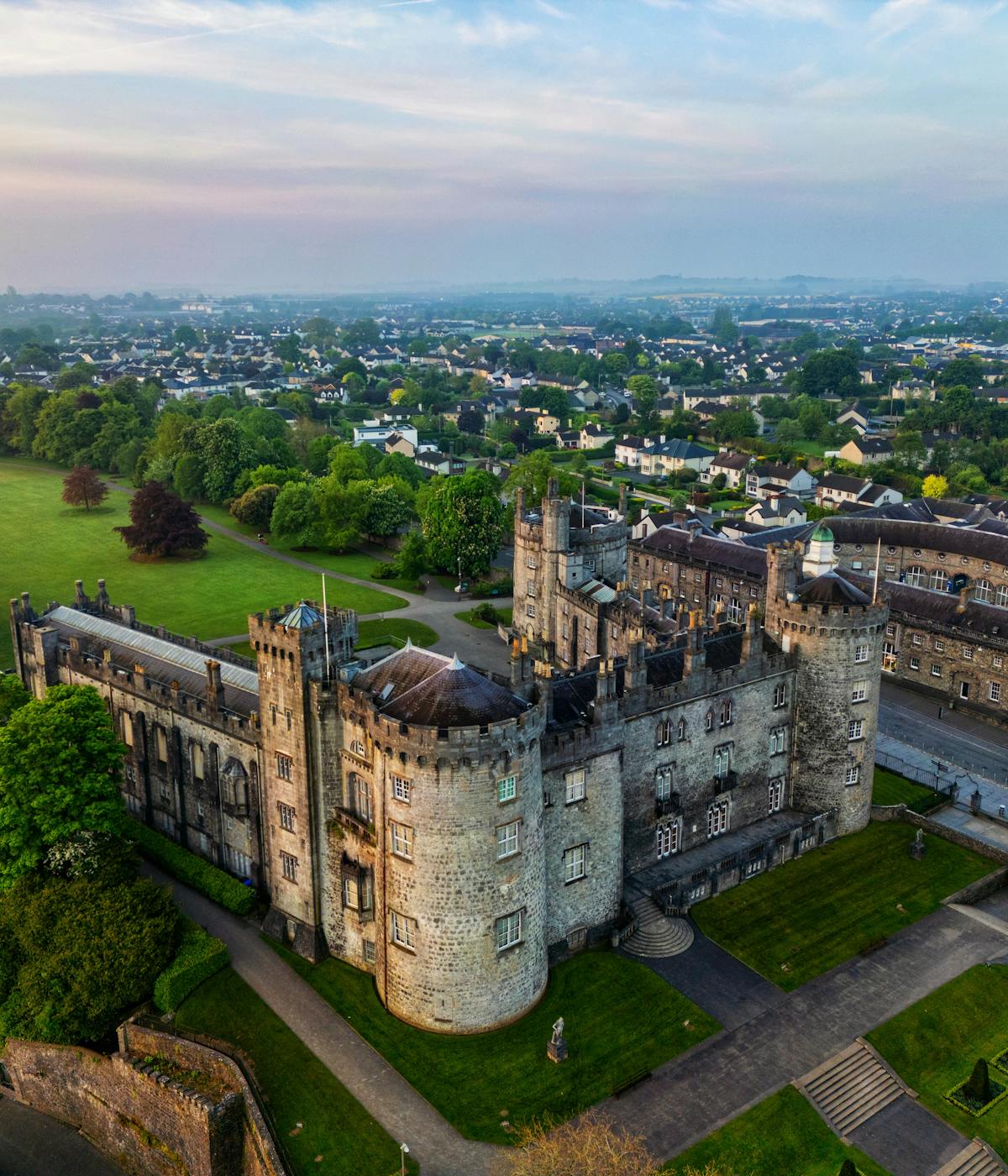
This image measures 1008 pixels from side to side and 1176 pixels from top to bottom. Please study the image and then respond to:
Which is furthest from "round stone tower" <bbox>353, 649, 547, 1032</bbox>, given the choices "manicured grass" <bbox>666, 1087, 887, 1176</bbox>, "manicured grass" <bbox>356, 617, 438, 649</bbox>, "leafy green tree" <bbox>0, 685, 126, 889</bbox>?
"manicured grass" <bbox>356, 617, 438, 649</bbox>

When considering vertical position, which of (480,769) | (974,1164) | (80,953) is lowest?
(974,1164)

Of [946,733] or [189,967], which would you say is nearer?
[189,967]

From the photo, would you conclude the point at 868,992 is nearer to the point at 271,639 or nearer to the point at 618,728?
the point at 618,728

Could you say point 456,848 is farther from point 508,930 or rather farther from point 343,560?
point 343,560

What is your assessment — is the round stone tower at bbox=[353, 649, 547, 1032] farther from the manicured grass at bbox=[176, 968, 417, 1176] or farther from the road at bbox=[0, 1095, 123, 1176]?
the road at bbox=[0, 1095, 123, 1176]

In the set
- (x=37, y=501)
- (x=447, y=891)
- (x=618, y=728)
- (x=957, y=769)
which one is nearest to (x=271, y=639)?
(x=447, y=891)

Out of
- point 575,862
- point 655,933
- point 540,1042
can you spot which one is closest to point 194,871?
point 575,862
